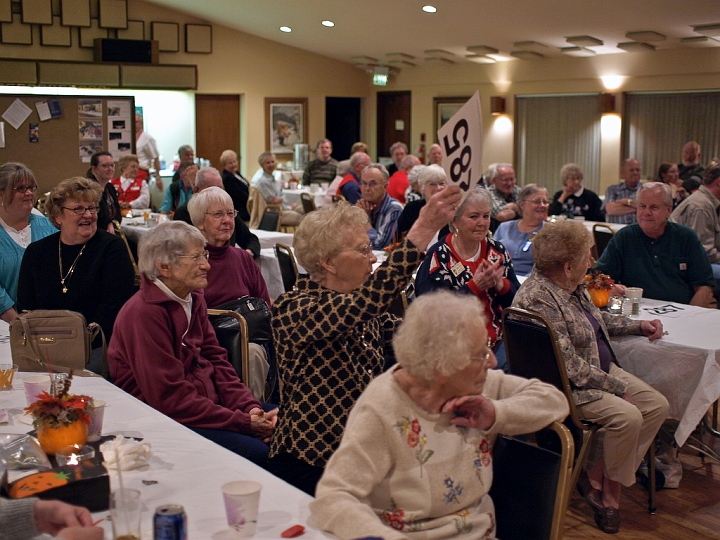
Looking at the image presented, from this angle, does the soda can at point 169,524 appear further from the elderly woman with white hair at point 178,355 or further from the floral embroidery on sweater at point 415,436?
the elderly woman with white hair at point 178,355

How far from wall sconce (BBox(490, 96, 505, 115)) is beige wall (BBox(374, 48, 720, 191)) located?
11cm

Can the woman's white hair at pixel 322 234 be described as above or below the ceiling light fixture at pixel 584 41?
below

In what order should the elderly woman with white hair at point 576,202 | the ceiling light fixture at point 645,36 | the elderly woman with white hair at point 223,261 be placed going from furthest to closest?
the ceiling light fixture at point 645,36 → the elderly woman with white hair at point 576,202 → the elderly woman with white hair at point 223,261

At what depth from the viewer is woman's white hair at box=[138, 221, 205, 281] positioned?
2951 millimetres

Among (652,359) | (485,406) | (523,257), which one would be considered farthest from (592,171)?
(485,406)

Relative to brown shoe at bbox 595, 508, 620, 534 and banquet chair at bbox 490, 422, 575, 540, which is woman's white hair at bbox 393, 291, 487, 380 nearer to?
banquet chair at bbox 490, 422, 575, 540

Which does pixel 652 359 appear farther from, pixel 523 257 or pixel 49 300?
pixel 49 300

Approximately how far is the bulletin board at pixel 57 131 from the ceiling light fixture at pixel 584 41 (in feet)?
20.2

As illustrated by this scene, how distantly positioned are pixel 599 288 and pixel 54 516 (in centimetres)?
299

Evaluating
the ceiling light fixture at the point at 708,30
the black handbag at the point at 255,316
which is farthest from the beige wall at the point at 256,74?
the black handbag at the point at 255,316

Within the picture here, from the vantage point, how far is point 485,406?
1890mm

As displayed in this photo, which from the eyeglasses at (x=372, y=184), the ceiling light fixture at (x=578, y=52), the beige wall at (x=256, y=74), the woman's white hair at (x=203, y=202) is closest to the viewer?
the woman's white hair at (x=203, y=202)

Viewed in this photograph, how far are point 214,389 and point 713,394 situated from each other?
6.92 feet

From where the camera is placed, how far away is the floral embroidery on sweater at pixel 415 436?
182 centimetres
